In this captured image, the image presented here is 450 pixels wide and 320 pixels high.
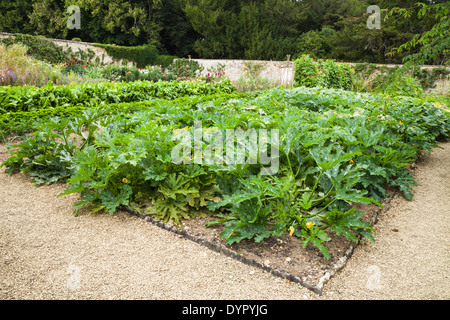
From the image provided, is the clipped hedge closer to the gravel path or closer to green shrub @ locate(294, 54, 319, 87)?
green shrub @ locate(294, 54, 319, 87)

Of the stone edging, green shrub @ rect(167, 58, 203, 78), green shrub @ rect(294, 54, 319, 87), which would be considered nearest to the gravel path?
the stone edging

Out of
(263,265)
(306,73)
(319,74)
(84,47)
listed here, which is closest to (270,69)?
(319,74)

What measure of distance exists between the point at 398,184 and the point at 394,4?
22576 millimetres

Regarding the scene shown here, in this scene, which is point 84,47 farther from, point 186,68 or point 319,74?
point 319,74

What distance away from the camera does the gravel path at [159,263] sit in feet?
5.64

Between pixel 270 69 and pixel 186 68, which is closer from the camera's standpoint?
pixel 270 69

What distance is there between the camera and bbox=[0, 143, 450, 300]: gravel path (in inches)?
67.6

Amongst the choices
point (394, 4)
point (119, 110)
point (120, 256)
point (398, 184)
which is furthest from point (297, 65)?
point (394, 4)

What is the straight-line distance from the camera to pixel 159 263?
1967 mm

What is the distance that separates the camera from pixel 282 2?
86.3ft

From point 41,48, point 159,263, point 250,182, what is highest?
point 41,48

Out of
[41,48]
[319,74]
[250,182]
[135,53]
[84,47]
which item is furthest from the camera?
[135,53]

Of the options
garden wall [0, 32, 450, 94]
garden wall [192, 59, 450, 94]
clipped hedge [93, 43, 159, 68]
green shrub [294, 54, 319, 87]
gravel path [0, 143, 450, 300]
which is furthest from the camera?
clipped hedge [93, 43, 159, 68]

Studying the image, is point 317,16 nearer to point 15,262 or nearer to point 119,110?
point 119,110
